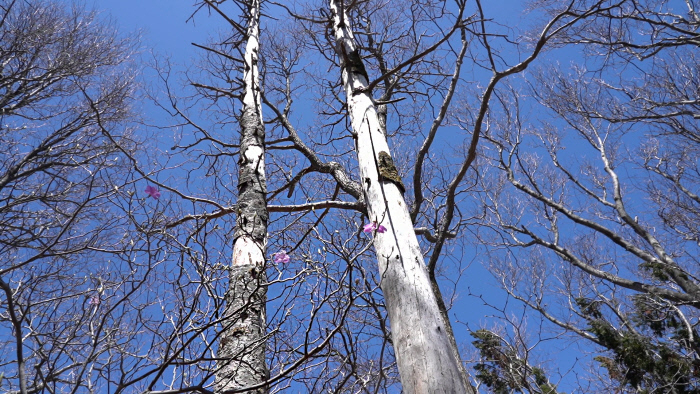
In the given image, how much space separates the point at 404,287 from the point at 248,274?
1.14m

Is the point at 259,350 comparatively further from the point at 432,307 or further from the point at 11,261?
the point at 11,261

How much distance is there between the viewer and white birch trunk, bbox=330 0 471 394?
1662 mm

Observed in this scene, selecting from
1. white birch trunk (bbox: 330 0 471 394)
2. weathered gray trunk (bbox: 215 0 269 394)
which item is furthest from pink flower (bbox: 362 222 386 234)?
weathered gray trunk (bbox: 215 0 269 394)

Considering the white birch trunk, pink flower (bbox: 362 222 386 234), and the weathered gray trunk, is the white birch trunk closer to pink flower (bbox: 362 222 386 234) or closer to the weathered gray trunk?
pink flower (bbox: 362 222 386 234)

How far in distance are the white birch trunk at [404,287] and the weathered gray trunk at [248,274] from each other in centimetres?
60

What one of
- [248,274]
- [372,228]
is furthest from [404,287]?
[248,274]

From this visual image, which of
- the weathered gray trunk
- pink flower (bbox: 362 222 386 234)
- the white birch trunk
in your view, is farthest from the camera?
pink flower (bbox: 362 222 386 234)

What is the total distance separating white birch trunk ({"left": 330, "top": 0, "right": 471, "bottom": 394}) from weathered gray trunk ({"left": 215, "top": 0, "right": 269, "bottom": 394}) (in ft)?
1.96

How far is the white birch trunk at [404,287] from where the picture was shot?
1.66 m

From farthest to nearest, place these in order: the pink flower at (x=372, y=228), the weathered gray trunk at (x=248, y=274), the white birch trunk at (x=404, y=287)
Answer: the pink flower at (x=372, y=228)
the weathered gray trunk at (x=248, y=274)
the white birch trunk at (x=404, y=287)

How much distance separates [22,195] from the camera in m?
5.21

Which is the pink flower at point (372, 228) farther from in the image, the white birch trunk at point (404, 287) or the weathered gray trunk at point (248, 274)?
the weathered gray trunk at point (248, 274)

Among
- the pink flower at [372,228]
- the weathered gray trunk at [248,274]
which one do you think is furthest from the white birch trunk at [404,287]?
the weathered gray trunk at [248,274]

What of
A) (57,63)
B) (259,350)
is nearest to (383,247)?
(259,350)
